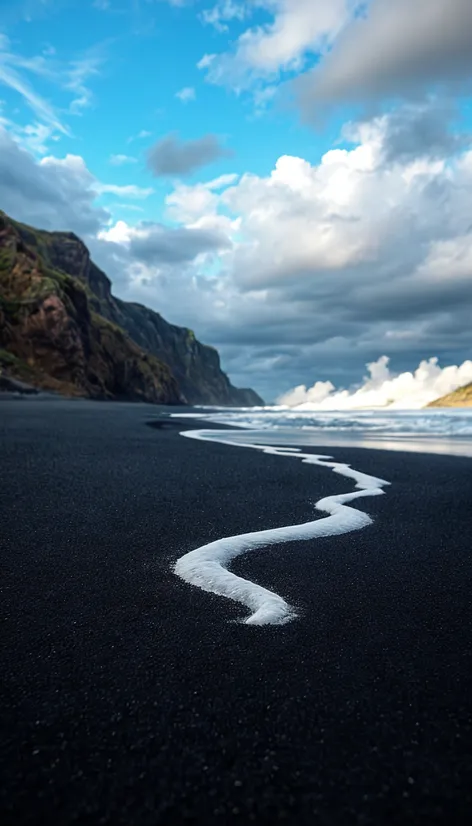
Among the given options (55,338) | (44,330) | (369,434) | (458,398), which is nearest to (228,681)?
(369,434)

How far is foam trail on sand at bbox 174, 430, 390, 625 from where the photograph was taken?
2.56 meters

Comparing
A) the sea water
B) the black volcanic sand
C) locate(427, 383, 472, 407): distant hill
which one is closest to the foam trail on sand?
the black volcanic sand

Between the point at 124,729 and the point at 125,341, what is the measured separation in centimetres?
10485

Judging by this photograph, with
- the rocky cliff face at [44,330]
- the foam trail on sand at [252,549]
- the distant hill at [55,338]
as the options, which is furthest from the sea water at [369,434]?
the rocky cliff face at [44,330]

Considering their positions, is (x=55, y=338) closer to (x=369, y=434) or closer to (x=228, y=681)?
(x=369, y=434)

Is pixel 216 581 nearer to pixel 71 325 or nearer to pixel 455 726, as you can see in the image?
Result: pixel 455 726

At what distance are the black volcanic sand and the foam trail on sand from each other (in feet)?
0.32

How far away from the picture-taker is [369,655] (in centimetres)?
206

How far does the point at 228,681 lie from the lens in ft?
6.06

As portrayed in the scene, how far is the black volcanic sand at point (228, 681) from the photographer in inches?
50.1

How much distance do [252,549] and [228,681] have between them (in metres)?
1.82

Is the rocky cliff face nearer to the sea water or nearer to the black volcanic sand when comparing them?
the sea water

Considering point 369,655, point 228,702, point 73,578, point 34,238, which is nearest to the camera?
point 228,702

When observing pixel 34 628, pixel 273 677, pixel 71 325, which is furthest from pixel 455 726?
pixel 71 325
